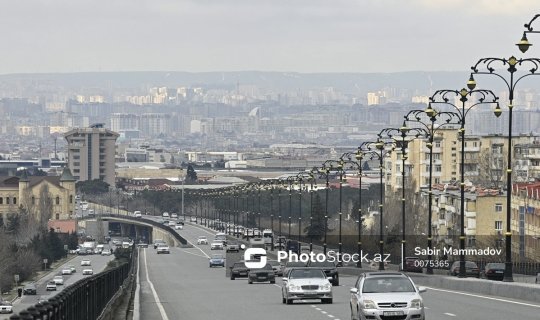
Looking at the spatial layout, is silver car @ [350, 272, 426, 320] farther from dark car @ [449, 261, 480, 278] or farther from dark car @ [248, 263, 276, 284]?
dark car @ [449, 261, 480, 278]

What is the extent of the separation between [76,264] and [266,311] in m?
128

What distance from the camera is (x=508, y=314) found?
135 feet

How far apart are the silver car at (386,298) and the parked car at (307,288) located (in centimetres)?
1114

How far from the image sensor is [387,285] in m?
37.8

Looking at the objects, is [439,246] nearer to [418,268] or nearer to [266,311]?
[418,268]

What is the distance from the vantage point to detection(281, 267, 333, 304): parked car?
5022 cm

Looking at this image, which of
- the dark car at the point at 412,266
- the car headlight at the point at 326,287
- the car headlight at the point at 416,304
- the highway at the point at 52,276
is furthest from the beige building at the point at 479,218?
the car headlight at the point at 416,304

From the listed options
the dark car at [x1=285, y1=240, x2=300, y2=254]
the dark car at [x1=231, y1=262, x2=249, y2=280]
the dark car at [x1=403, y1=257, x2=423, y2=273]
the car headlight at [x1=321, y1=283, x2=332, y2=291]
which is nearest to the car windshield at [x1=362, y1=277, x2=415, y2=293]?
the car headlight at [x1=321, y1=283, x2=332, y2=291]

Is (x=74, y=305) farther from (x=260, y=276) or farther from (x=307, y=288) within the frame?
(x=260, y=276)

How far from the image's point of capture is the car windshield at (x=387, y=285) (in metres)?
37.5

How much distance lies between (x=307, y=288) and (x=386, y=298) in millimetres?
13742

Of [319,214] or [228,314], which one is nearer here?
[228,314]

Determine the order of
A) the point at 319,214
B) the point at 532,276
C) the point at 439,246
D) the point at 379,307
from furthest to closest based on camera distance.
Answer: the point at 319,214 → the point at 439,246 → the point at 532,276 → the point at 379,307

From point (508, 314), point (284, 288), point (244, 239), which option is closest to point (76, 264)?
point (244, 239)
